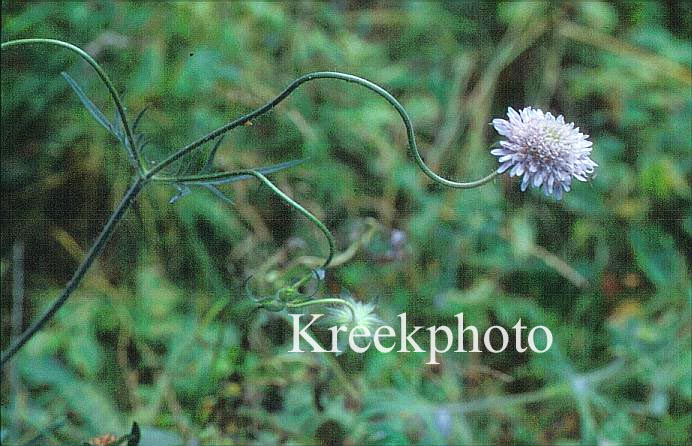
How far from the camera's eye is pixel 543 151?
40 cm

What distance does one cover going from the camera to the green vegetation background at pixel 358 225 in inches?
29.4

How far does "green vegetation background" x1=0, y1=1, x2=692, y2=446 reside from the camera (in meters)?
0.75

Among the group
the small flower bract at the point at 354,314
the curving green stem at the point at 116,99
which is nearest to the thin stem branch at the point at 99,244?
the curving green stem at the point at 116,99

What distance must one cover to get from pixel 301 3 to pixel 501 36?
0.27 metres

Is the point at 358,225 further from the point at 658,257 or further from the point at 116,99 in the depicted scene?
the point at 658,257

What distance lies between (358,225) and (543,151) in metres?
0.31

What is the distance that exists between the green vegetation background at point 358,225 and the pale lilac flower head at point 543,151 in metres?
0.27

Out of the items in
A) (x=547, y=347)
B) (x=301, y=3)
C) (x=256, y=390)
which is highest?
(x=301, y=3)

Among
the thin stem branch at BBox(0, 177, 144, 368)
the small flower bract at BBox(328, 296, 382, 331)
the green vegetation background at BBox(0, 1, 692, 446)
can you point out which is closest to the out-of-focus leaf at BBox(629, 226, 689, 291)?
the green vegetation background at BBox(0, 1, 692, 446)

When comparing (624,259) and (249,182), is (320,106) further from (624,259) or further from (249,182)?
(624,259)

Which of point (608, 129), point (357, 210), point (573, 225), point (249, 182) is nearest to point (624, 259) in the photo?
point (573, 225)

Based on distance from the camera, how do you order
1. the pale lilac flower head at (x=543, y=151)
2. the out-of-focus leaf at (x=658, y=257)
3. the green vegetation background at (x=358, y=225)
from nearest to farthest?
the pale lilac flower head at (x=543, y=151) → the green vegetation background at (x=358, y=225) → the out-of-focus leaf at (x=658, y=257)

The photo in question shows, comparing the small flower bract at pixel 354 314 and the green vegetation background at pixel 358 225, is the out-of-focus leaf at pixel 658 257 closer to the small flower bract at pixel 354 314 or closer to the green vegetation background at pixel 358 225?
the green vegetation background at pixel 358 225

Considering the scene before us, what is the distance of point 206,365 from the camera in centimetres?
77
